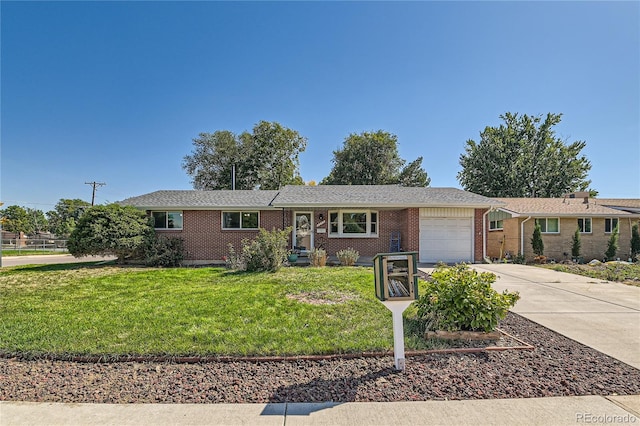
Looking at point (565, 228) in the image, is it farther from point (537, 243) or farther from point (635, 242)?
point (635, 242)

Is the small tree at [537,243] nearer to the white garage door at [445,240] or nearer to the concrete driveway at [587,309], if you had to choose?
the white garage door at [445,240]

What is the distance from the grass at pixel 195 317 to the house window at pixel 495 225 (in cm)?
1390

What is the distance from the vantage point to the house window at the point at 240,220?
1540 cm

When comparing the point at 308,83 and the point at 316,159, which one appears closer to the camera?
the point at 308,83

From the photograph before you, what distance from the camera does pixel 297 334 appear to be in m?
4.69

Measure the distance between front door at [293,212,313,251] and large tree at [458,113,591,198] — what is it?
2618 centimetres

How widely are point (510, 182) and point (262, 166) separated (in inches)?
1034

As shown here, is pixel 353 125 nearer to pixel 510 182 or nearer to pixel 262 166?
pixel 262 166

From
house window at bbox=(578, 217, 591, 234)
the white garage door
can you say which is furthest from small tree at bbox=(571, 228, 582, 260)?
the white garage door

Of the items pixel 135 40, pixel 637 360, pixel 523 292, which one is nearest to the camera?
pixel 637 360

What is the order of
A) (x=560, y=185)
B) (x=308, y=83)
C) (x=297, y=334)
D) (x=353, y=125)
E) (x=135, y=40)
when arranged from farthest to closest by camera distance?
1. (x=353, y=125)
2. (x=560, y=185)
3. (x=308, y=83)
4. (x=135, y=40)
5. (x=297, y=334)

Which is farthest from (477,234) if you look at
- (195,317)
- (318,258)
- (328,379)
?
(328,379)

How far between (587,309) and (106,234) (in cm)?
1535

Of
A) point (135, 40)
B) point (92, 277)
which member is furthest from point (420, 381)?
point (135, 40)
